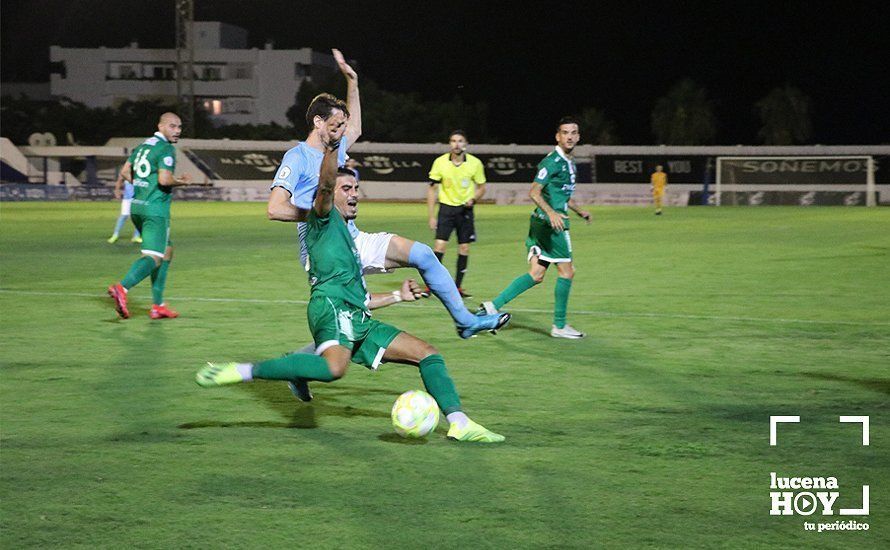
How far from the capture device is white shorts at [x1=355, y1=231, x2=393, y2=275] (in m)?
7.36

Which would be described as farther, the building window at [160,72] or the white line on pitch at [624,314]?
the building window at [160,72]

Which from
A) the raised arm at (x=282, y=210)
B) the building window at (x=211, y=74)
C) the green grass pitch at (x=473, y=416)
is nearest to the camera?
the green grass pitch at (x=473, y=416)

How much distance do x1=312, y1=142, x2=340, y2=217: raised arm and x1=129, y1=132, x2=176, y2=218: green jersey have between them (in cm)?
614

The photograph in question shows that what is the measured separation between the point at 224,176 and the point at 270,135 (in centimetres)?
2097

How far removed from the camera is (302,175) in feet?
23.7

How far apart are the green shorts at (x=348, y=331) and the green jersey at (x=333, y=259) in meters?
0.05

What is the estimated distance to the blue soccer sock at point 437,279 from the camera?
23.4 ft

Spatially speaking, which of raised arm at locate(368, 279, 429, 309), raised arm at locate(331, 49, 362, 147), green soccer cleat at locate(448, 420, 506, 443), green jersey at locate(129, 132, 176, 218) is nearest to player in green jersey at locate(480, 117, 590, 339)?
raised arm at locate(331, 49, 362, 147)

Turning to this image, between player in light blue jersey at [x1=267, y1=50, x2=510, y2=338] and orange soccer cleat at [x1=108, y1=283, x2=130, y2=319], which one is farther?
orange soccer cleat at [x1=108, y1=283, x2=130, y2=319]

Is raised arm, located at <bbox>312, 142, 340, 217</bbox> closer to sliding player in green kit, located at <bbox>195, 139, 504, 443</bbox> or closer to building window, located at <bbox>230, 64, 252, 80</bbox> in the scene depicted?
sliding player in green kit, located at <bbox>195, 139, 504, 443</bbox>

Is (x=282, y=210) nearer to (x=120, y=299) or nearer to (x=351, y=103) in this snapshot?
(x=351, y=103)

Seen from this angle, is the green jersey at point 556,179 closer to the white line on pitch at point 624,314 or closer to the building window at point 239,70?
the white line on pitch at point 624,314

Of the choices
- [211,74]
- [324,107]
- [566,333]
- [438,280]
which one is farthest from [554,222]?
[211,74]

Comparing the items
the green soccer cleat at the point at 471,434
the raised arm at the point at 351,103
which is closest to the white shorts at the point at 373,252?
the raised arm at the point at 351,103
